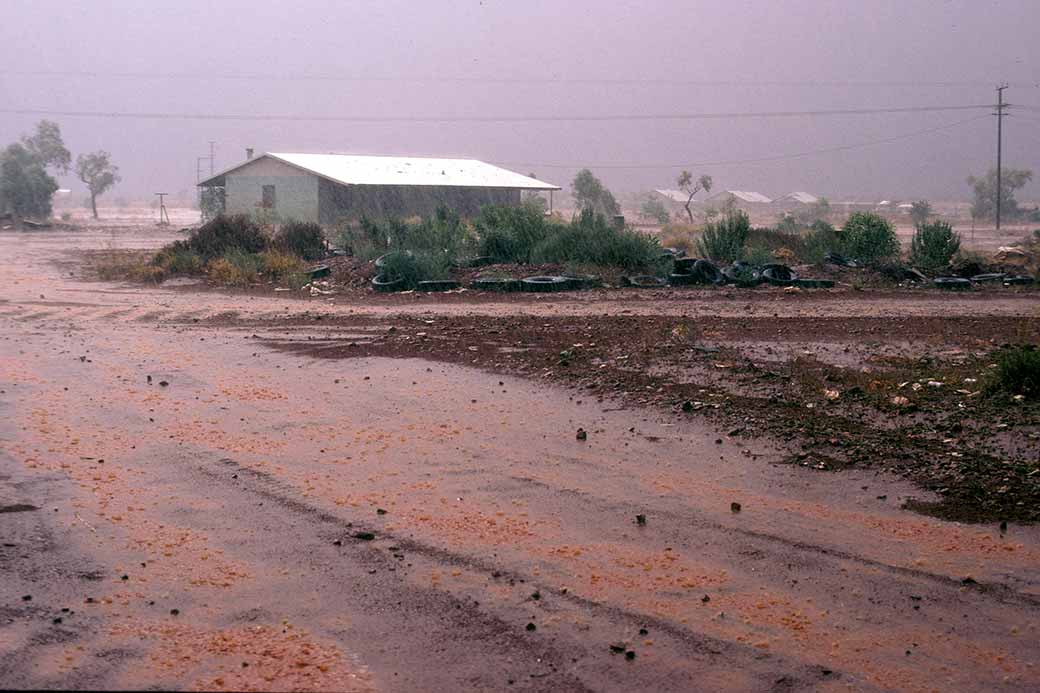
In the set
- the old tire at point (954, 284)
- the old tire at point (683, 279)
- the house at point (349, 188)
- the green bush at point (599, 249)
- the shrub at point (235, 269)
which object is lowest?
the old tire at point (954, 284)

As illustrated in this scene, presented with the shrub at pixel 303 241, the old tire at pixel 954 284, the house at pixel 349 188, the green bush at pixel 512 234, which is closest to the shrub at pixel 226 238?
the shrub at pixel 303 241

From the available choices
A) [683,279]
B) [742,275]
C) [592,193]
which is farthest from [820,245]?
[592,193]

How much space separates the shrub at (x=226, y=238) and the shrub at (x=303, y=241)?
494mm

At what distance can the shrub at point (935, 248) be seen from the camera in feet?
84.2

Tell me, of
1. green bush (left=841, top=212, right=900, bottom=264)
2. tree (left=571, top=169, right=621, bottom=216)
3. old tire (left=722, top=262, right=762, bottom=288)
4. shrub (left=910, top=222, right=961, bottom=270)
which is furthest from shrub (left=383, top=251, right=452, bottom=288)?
tree (left=571, top=169, right=621, bottom=216)

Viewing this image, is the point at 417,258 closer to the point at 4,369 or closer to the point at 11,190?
the point at 4,369

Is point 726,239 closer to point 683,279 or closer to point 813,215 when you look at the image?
Answer: point 683,279

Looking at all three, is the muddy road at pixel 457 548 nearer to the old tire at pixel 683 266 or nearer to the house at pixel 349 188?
the old tire at pixel 683 266

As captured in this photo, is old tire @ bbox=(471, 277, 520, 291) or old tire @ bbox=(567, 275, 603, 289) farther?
old tire @ bbox=(567, 275, 603, 289)

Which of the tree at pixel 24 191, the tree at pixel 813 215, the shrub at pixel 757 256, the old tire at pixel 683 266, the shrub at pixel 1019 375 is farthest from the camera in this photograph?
the tree at pixel 813 215

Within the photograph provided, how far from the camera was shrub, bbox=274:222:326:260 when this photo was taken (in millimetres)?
27875

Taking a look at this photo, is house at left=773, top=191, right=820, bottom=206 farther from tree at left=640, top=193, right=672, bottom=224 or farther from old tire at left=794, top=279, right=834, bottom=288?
old tire at left=794, top=279, right=834, bottom=288

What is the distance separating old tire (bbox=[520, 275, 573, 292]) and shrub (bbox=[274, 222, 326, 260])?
899 cm

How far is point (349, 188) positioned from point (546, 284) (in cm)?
3500
